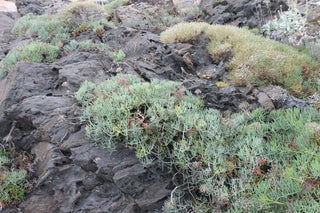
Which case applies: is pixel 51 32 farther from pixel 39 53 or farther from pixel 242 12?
pixel 242 12

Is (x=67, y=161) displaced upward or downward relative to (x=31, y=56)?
downward

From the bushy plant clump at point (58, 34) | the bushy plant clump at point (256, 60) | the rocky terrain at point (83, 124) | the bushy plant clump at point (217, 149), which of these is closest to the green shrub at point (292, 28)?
the bushy plant clump at point (256, 60)

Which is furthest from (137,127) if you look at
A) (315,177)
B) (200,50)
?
(200,50)

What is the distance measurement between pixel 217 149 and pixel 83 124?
7.91 feet

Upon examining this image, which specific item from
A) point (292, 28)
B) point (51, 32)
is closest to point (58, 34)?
point (51, 32)

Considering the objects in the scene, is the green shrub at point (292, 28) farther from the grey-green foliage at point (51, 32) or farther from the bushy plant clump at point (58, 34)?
the grey-green foliage at point (51, 32)

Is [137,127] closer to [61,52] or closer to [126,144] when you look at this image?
[126,144]

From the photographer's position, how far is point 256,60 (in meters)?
6.31

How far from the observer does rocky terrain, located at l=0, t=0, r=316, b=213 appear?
331cm

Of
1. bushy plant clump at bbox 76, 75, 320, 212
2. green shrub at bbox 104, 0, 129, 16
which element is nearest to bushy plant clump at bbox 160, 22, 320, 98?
bushy plant clump at bbox 76, 75, 320, 212

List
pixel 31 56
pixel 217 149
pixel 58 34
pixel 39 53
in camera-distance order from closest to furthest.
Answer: pixel 217 149 < pixel 31 56 < pixel 39 53 < pixel 58 34

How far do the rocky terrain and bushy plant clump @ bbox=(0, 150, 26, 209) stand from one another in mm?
109

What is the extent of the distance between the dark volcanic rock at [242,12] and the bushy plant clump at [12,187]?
1098cm

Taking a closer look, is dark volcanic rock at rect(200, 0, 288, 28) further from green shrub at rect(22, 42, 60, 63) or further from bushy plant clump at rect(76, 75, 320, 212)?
bushy plant clump at rect(76, 75, 320, 212)
